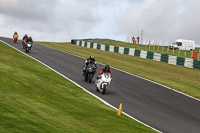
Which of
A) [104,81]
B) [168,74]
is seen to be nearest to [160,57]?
[168,74]

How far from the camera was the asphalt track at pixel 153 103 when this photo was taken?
41.7 ft

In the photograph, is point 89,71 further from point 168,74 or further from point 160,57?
point 160,57

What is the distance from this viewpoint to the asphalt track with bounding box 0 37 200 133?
41.7 ft

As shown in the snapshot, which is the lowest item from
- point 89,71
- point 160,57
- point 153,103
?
point 153,103

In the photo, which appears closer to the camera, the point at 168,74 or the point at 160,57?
the point at 168,74

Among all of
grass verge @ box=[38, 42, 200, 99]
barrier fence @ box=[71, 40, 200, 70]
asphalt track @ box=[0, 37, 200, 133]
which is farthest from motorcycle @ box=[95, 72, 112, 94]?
barrier fence @ box=[71, 40, 200, 70]

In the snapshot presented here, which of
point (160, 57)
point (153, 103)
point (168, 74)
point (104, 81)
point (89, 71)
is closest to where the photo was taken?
point (153, 103)

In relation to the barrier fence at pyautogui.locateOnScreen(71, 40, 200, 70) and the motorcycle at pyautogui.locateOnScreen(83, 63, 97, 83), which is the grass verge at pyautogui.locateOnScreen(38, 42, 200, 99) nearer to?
the barrier fence at pyautogui.locateOnScreen(71, 40, 200, 70)

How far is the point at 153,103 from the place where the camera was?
53.0ft

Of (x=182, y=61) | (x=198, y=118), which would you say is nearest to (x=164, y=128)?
(x=198, y=118)

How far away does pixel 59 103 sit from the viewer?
12.4 m

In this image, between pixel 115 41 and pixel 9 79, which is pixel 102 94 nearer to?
pixel 9 79

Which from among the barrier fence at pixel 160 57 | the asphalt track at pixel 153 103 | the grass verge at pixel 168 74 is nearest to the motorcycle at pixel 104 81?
the asphalt track at pixel 153 103

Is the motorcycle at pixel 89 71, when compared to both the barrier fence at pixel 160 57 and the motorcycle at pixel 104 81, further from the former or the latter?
the barrier fence at pixel 160 57
